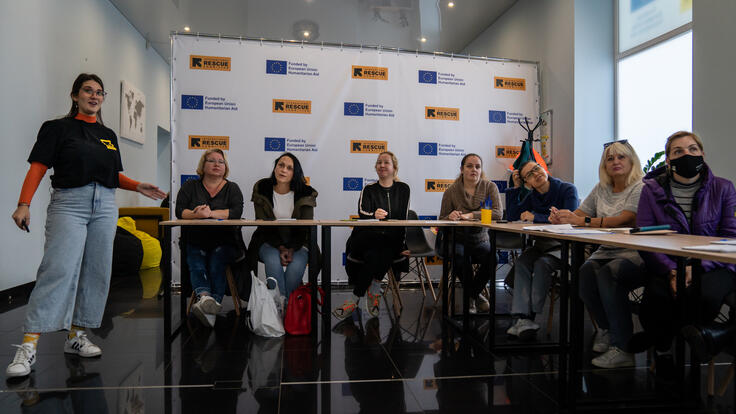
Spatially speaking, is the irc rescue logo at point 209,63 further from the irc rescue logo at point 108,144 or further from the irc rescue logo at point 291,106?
the irc rescue logo at point 108,144

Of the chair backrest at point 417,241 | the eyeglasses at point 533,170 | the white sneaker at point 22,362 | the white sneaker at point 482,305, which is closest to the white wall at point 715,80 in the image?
the eyeglasses at point 533,170

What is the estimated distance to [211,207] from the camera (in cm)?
310

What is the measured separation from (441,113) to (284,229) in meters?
2.48

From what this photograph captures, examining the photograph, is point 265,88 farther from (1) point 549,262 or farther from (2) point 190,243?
(1) point 549,262

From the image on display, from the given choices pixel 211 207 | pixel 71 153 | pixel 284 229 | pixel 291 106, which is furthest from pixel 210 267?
pixel 291 106

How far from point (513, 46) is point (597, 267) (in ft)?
14.2

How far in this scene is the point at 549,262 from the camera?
254 cm

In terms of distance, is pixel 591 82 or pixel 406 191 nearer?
pixel 406 191

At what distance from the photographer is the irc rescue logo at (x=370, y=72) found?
465 cm

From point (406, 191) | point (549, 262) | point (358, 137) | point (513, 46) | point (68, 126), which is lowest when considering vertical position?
point (549, 262)

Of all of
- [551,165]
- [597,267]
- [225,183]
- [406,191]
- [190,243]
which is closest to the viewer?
[597,267]

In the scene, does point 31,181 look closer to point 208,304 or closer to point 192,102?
point 208,304

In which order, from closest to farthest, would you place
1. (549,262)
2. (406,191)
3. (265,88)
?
(549,262) → (406,191) → (265,88)

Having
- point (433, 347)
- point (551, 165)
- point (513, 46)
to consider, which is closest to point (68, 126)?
point (433, 347)
